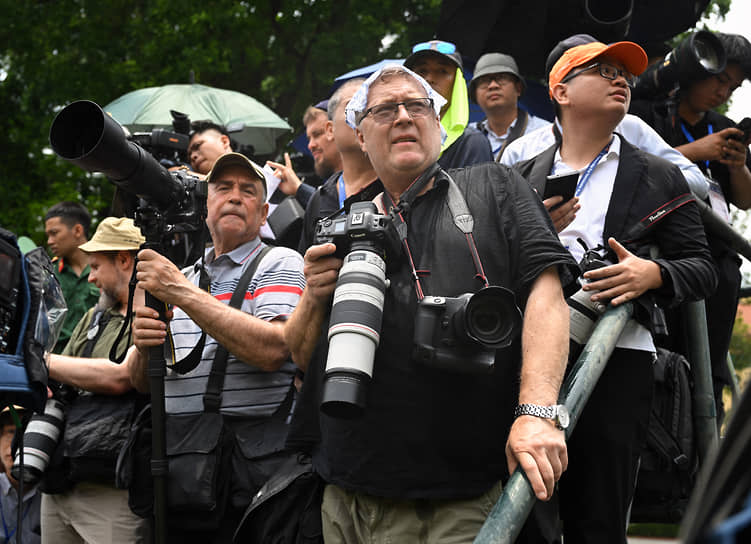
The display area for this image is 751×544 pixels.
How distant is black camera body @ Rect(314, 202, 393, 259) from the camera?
88.6 inches

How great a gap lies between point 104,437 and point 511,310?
2.27 meters

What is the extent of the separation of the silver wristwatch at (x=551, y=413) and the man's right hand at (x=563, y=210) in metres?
1.03

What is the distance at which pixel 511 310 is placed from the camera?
6.79 feet

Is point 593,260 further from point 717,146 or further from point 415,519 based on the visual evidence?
A: point 717,146

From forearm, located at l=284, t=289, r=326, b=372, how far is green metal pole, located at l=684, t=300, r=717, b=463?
1.79m

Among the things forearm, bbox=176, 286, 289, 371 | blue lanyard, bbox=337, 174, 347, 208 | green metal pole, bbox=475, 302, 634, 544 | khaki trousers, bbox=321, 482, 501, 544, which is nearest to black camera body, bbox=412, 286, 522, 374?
green metal pole, bbox=475, 302, 634, 544

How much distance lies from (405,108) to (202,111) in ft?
16.2

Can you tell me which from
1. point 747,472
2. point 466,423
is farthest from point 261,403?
point 747,472

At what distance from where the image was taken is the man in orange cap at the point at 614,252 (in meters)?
2.76

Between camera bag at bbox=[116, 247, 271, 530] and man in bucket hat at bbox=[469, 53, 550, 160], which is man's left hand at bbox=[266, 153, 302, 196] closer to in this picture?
man in bucket hat at bbox=[469, 53, 550, 160]

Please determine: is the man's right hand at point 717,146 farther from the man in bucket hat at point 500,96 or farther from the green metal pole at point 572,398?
the green metal pole at point 572,398

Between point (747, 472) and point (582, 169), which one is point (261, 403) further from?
point (747, 472)

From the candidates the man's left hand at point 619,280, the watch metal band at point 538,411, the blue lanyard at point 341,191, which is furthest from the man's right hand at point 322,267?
the blue lanyard at point 341,191

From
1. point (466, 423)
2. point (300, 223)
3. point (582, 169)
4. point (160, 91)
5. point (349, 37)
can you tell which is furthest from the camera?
point (349, 37)
